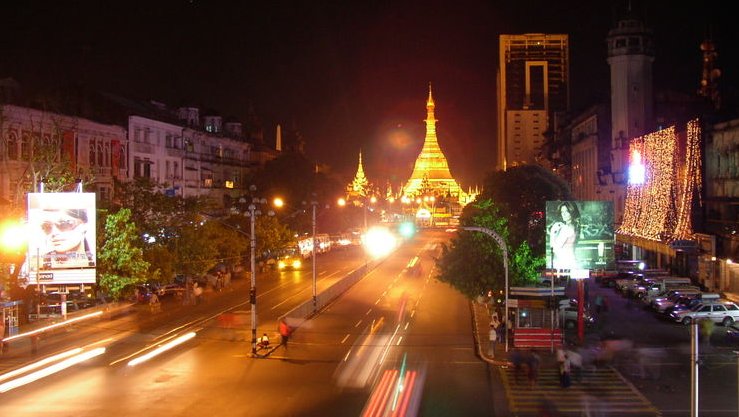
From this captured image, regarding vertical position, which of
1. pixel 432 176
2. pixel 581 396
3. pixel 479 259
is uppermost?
pixel 432 176

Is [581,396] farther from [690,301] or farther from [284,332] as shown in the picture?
[690,301]

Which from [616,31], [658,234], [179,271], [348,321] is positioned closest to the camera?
[348,321]

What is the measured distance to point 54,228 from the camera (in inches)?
1476

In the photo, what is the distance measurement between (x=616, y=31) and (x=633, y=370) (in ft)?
187

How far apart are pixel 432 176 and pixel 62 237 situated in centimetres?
15777

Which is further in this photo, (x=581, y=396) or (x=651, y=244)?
(x=651, y=244)

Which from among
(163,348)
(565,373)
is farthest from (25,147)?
(565,373)

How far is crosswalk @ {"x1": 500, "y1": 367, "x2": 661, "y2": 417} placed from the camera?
24.6m

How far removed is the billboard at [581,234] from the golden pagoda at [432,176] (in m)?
146

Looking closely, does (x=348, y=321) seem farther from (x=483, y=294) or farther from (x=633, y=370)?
(x=633, y=370)

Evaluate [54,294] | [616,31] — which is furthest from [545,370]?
[616,31]

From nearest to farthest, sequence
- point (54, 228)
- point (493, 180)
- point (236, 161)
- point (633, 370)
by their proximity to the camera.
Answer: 1. point (633, 370)
2. point (54, 228)
3. point (493, 180)
4. point (236, 161)

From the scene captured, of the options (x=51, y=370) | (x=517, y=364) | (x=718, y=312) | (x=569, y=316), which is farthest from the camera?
(x=718, y=312)

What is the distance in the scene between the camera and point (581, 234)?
37.2 m
